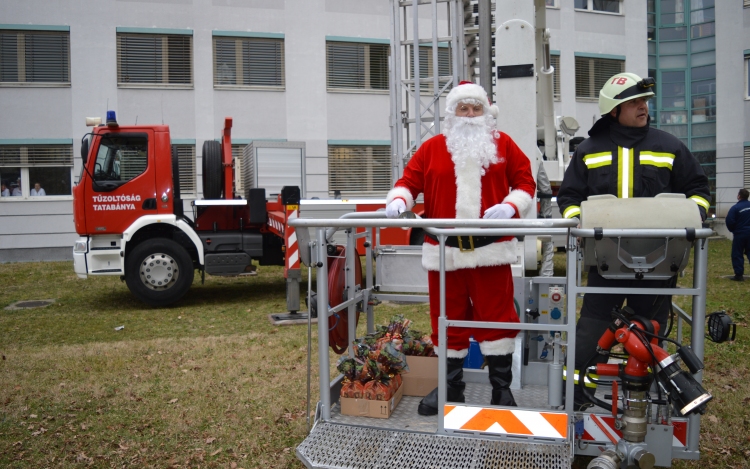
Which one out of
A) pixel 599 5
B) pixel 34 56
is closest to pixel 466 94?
pixel 34 56

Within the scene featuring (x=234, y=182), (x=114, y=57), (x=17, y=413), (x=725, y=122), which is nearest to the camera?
(x=17, y=413)

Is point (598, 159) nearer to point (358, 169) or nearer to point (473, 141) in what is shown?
point (473, 141)

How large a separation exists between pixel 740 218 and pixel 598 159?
9.78 meters

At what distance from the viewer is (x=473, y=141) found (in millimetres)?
3877

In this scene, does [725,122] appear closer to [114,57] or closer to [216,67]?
[216,67]

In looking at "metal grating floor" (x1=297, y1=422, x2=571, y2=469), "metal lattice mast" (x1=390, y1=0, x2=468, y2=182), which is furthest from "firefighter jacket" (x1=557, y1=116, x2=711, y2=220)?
"metal lattice mast" (x1=390, y1=0, x2=468, y2=182)

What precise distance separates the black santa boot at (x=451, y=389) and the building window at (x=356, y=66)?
1485 centimetres

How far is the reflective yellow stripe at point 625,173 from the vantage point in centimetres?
364

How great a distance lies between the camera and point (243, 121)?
1750cm

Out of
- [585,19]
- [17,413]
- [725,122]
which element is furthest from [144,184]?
[725,122]

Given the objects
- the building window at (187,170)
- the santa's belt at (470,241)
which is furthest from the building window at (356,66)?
the santa's belt at (470,241)

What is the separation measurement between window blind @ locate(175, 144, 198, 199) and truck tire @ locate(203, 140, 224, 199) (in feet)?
22.2

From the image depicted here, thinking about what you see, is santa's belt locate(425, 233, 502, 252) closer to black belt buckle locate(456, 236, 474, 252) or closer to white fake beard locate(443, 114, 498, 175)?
black belt buckle locate(456, 236, 474, 252)

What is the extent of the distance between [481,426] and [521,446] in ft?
0.69
